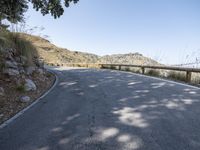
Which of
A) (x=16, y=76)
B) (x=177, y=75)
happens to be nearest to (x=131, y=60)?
(x=177, y=75)

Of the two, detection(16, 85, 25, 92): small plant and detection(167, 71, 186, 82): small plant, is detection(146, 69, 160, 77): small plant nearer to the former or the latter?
detection(167, 71, 186, 82): small plant

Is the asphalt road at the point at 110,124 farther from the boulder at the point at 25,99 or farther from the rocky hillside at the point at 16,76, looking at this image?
the rocky hillside at the point at 16,76

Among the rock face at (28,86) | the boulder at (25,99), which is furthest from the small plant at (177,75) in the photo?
the boulder at (25,99)

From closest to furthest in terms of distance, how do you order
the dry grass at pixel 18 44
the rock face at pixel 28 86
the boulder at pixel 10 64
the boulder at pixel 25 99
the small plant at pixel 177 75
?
the boulder at pixel 25 99 < the rock face at pixel 28 86 < the boulder at pixel 10 64 < the dry grass at pixel 18 44 < the small plant at pixel 177 75

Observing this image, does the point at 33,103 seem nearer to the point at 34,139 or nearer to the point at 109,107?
the point at 109,107

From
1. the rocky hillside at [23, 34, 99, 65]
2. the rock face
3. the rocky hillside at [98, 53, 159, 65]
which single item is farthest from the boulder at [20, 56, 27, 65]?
the rocky hillside at [23, 34, 99, 65]

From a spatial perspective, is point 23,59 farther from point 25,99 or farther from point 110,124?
point 110,124

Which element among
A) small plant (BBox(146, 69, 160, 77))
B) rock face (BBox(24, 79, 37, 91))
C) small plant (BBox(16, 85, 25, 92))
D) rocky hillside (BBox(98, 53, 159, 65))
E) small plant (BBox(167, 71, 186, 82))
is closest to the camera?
small plant (BBox(16, 85, 25, 92))

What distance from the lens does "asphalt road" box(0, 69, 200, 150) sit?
429 centimetres

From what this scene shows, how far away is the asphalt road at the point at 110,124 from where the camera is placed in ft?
14.1

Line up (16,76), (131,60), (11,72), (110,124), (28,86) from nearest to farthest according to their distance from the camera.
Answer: (110,124), (28,86), (11,72), (16,76), (131,60)

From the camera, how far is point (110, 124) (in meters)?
5.30

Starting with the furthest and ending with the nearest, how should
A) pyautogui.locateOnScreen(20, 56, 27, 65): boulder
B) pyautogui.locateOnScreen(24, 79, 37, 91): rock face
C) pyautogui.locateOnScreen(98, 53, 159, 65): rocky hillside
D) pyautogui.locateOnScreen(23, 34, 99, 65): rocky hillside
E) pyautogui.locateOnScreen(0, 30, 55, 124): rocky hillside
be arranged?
pyautogui.locateOnScreen(23, 34, 99, 65): rocky hillside, pyautogui.locateOnScreen(98, 53, 159, 65): rocky hillside, pyautogui.locateOnScreen(20, 56, 27, 65): boulder, pyautogui.locateOnScreen(24, 79, 37, 91): rock face, pyautogui.locateOnScreen(0, 30, 55, 124): rocky hillside

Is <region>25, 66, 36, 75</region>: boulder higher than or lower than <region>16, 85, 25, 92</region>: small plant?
higher
